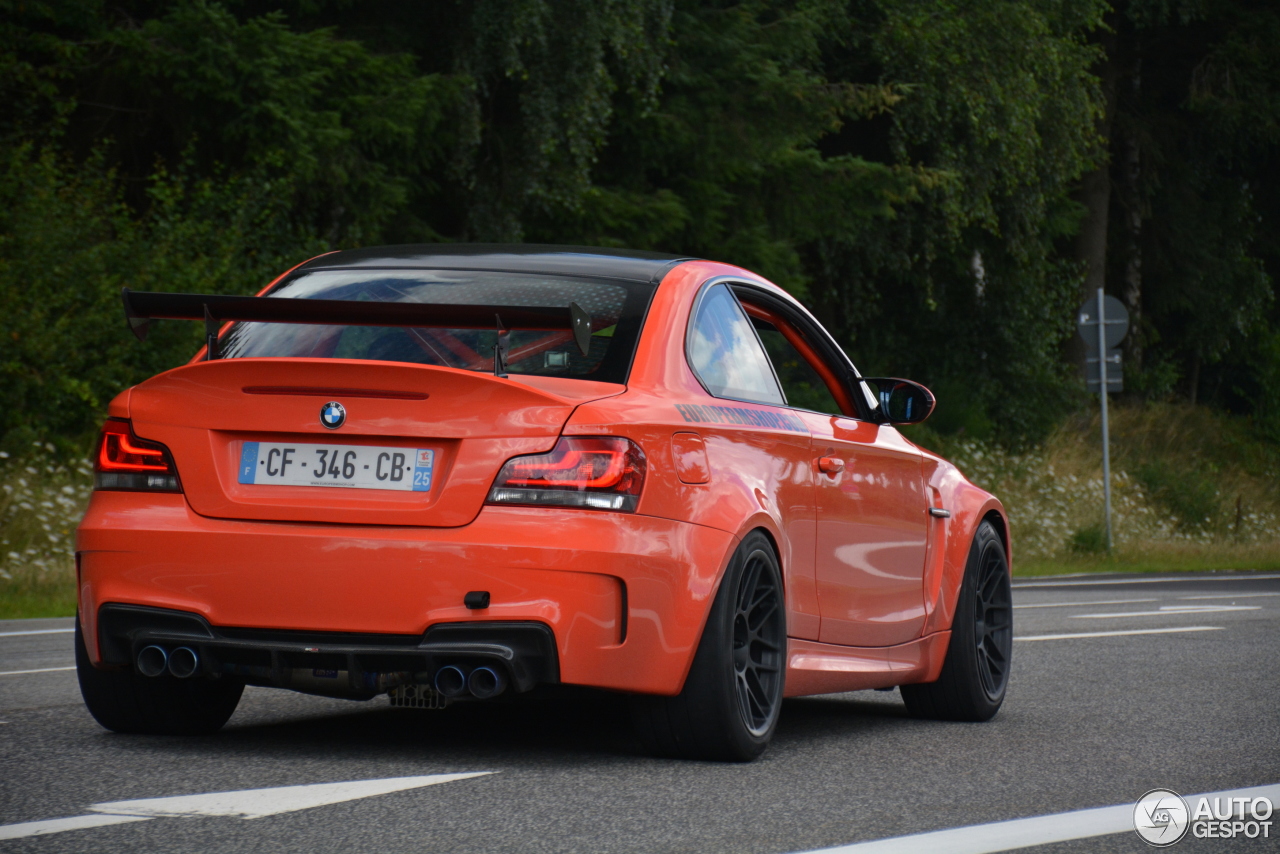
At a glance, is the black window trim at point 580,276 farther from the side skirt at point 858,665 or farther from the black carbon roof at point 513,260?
the side skirt at point 858,665

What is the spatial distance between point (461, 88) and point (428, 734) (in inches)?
615

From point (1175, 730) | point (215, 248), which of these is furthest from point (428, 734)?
point (215, 248)

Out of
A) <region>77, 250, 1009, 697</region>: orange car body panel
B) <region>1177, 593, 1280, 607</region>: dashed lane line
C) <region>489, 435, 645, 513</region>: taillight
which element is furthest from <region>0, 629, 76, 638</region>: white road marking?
<region>1177, 593, 1280, 607</region>: dashed lane line

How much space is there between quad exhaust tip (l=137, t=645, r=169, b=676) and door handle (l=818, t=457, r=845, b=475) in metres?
2.24

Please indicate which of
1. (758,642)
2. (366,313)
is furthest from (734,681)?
(366,313)

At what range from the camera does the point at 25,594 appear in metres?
12.8

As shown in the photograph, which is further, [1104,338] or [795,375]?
[1104,338]

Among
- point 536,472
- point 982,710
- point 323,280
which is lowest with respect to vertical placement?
point 982,710

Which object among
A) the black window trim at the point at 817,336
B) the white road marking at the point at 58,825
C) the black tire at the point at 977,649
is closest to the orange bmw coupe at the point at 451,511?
the black window trim at the point at 817,336

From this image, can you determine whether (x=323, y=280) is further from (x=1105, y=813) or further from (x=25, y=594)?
(x=25, y=594)

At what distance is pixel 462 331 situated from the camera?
5430mm

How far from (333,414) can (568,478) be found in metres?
0.67

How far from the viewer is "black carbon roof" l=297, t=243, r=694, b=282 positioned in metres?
5.88
